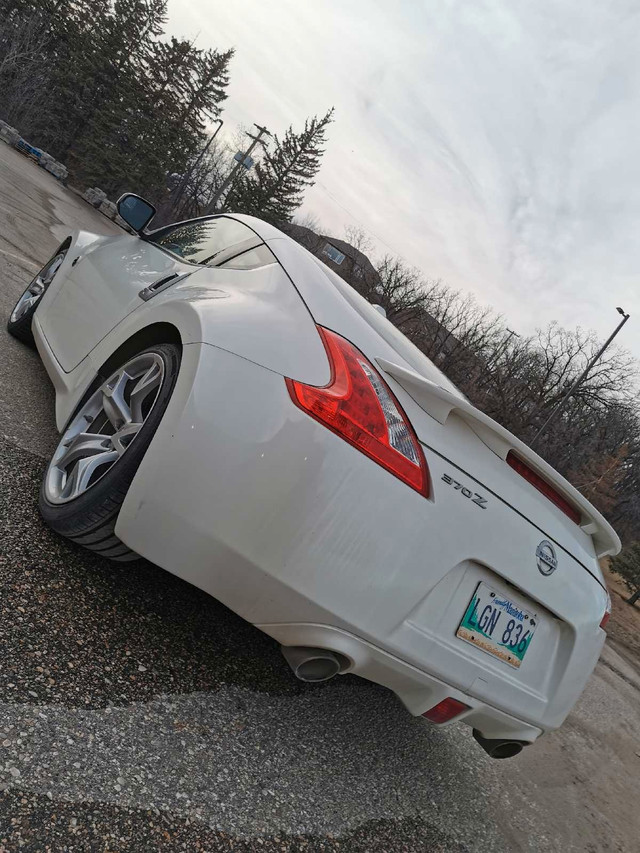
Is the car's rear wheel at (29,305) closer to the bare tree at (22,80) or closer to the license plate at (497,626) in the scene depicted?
the license plate at (497,626)

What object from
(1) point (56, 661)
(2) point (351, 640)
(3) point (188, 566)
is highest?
(2) point (351, 640)

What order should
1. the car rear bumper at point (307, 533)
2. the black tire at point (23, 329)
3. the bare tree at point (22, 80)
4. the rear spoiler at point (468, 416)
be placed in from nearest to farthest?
the car rear bumper at point (307, 533) < the rear spoiler at point (468, 416) < the black tire at point (23, 329) < the bare tree at point (22, 80)

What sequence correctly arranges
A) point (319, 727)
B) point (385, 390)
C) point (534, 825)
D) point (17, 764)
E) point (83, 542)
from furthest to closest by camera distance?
1. point (534, 825)
2. point (319, 727)
3. point (83, 542)
4. point (385, 390)
5. point (17, 764)

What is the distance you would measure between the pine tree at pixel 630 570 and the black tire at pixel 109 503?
18.2 meters

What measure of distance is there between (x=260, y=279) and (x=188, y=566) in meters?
1.18

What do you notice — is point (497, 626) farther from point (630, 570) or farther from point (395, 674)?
point (630, 570)

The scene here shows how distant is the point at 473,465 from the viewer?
76.8 inches

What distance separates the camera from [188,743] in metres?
1.71

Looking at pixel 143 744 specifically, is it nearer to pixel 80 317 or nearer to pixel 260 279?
pixel 260 279

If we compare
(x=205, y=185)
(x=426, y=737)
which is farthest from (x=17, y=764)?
(x=205, y=185)

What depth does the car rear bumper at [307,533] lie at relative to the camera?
5.59 ft

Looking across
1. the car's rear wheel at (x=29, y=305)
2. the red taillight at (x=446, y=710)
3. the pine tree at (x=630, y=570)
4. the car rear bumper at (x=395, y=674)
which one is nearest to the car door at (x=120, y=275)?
the car's rear wheel at (x=29, y=305)

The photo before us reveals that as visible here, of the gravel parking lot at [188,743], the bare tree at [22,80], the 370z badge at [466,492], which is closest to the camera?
the gravel parking lot at [188,743]

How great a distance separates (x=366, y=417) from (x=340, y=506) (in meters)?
0.28
